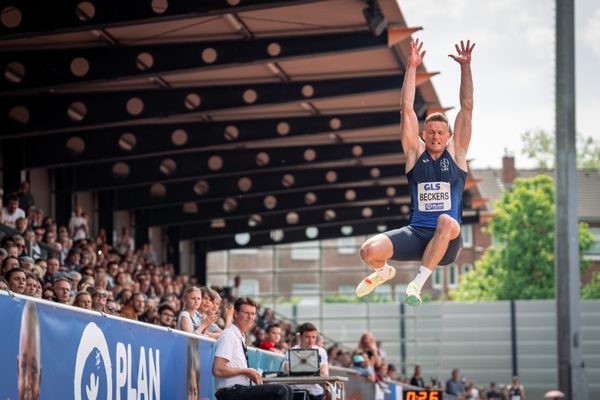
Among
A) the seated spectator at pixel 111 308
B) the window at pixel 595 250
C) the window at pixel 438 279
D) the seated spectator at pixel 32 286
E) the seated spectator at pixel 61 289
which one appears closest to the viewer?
the seated spectator at pixel 32 286

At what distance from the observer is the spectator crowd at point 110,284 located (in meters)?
15.0

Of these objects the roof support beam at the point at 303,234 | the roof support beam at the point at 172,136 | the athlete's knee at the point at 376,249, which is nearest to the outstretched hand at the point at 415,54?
the athlete's knee at the point at 376,249

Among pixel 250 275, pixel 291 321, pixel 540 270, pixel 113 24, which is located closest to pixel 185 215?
pixel 291 321

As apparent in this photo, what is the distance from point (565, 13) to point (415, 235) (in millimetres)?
14797

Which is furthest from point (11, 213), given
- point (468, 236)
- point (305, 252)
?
point (468, 236)

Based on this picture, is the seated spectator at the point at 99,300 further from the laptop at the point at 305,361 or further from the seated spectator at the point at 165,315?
the laptop at the point at 305,361

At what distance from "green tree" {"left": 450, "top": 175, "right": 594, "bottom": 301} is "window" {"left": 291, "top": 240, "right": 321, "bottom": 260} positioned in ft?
34.0

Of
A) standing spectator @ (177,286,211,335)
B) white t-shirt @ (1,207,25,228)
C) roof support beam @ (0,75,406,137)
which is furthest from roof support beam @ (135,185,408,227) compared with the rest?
standing spectator @ (177,286,211,335)

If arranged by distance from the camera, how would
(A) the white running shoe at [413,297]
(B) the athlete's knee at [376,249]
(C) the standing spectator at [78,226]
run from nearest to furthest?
(A) the white running shoe at [413,297], (B) the athlete's knee at [376,249], (C) the standing spectator at [78,226]

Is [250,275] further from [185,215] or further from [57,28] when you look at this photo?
[57,28]

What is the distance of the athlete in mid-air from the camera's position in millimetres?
11609

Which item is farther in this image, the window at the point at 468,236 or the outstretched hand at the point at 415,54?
the window at the point at 468,236

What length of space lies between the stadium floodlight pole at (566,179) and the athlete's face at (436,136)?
13684mm

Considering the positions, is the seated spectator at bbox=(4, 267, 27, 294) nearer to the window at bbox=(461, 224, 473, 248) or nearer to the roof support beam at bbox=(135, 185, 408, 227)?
the roof support beam at bbox=(135, 185, 408, 227)
